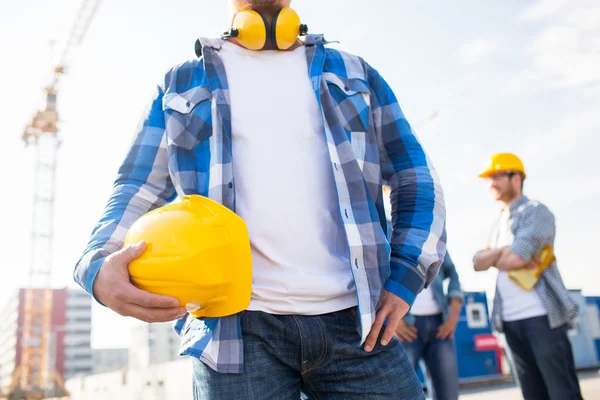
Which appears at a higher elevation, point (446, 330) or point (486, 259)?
point (486, 259)

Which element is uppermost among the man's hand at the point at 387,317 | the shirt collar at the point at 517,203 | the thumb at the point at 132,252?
the shirt collar at the point at 517,203

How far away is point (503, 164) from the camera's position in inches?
200

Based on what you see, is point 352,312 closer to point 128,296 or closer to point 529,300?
point 128,296

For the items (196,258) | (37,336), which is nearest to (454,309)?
(196,258)

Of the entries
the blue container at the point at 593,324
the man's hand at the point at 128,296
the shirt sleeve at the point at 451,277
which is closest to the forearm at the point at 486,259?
the shirt sleeve at the point at 451,277

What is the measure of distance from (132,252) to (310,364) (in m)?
0.63

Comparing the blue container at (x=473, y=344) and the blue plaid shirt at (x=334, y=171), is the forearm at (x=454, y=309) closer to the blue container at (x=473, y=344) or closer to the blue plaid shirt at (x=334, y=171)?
the blue plaid shirt at (x=334, y=171)

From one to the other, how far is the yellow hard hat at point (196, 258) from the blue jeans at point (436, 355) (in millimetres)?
3358

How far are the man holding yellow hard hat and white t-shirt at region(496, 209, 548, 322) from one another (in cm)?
305

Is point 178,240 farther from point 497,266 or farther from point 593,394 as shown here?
point 593,394

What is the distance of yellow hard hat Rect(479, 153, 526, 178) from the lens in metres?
5.06

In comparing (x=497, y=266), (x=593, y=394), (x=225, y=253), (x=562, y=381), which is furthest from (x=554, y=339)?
(x=593, y=394)

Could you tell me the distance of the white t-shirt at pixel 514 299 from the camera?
4.52 metres

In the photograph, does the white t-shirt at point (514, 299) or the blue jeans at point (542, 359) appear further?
the white t-shirt at point (514, 299)
